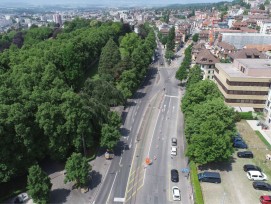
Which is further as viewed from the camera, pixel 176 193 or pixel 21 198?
pixel 176 193

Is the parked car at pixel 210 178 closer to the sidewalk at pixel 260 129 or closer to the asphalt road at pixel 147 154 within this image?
the asphalt road at pixel 147 154

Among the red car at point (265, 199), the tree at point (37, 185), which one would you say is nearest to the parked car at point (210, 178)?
the red car at point (265, 199)

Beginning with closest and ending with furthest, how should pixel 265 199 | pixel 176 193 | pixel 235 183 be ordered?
pixel 265 199
pixel 176 193
pixel 235 183

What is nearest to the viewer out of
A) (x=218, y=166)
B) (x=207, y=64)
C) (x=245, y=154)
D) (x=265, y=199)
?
(x=265, y=199)

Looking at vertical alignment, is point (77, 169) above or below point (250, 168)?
above

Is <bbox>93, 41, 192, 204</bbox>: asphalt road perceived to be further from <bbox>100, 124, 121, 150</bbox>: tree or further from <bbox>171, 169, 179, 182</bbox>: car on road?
<bbox>100, 124, 121, 150</bbox>: tree

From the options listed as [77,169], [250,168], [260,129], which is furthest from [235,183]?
[77,169]

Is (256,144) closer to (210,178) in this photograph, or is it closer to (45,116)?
(210,178)
